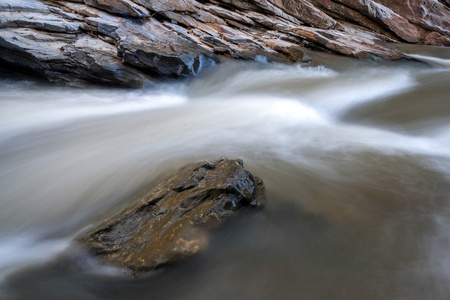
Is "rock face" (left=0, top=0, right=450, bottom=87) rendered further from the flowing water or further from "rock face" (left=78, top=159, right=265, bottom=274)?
"rock face" (left=78, top=159, right=265, bottom=274)

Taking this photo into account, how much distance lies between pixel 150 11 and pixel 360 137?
719 centimetres

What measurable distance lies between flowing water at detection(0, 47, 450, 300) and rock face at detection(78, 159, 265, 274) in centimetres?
13

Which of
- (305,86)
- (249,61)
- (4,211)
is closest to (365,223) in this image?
(4,211)

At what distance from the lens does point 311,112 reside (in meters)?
7.03

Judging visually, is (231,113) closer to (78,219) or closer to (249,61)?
(249,61)

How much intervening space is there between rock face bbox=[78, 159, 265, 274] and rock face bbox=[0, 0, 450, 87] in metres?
4.98

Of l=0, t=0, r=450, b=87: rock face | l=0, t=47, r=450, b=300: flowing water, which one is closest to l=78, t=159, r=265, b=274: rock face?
l=0, t=47, r=450, b=300: flowing water

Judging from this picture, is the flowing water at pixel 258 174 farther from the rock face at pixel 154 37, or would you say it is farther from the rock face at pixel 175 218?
the rock face at pixel 154 37

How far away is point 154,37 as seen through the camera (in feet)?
27.2

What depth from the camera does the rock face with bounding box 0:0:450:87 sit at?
7367 mm

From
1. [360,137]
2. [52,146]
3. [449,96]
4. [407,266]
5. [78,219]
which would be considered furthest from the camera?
[449,96]

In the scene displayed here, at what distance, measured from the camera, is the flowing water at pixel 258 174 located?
2.62 meters

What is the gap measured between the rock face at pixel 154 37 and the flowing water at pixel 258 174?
0.51m

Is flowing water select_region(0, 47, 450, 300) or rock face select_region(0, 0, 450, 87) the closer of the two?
flowing water select_region(0, 47, 450, 300)
